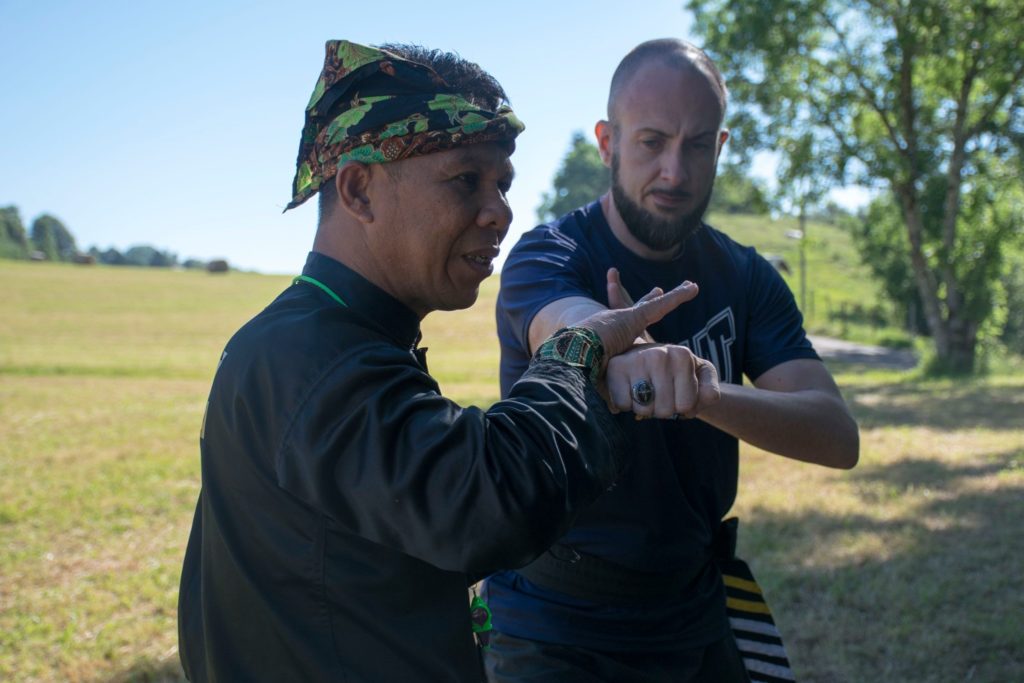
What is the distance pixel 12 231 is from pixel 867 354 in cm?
9080

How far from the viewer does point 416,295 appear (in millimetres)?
1911

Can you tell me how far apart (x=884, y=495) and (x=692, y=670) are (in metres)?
6.03

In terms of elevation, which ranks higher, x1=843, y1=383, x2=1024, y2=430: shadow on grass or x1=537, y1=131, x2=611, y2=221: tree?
x1=537, y1=131, x2=611, y2=221: tree

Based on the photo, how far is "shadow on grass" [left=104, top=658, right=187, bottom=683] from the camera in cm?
491

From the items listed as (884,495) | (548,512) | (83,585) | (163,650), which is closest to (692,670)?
(548,512)

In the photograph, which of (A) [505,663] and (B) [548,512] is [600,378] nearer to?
(B) [548,512]

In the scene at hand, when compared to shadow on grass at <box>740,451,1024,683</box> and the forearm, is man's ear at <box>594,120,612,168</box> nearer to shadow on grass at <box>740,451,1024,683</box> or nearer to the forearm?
the forearm

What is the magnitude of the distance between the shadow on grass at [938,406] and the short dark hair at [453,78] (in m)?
11.5

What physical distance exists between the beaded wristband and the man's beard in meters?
1.16

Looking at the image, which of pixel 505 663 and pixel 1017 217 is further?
pixel 1017 217

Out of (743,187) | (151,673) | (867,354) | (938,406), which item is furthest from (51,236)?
(151,673)

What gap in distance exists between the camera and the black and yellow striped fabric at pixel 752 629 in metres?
2.86

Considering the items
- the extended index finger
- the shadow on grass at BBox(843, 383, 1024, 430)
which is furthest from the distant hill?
the extended index finger

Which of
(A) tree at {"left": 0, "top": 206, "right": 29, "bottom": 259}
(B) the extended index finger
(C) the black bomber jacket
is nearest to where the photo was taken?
(C) the black bomber jacket
